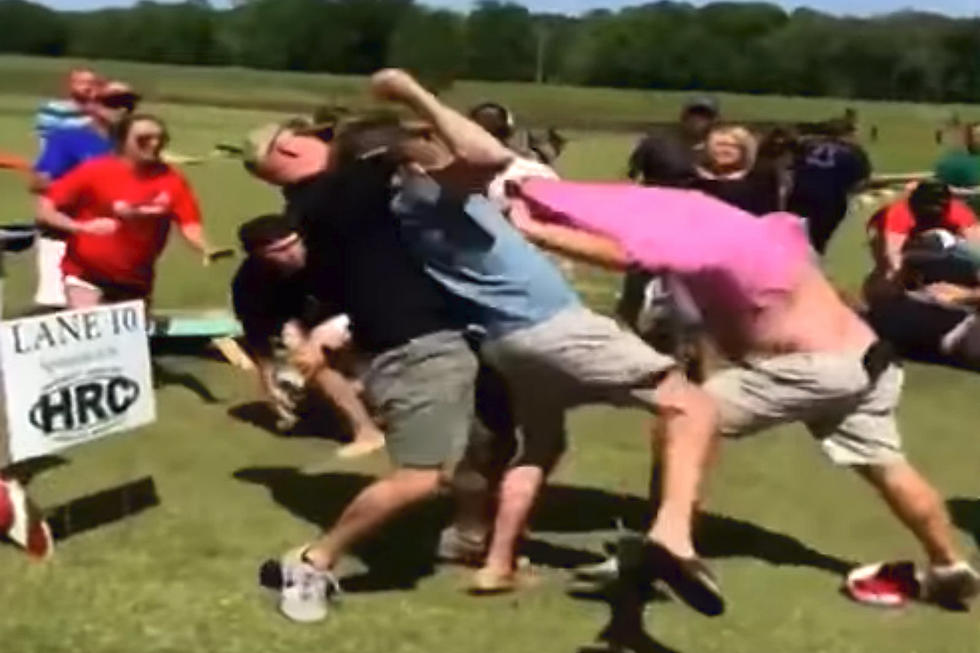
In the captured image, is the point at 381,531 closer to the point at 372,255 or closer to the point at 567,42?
the point at 372,255

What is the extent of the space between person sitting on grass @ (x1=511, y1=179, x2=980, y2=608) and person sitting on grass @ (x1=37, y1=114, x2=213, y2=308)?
405cm

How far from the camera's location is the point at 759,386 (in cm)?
732

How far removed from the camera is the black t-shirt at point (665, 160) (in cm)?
1256

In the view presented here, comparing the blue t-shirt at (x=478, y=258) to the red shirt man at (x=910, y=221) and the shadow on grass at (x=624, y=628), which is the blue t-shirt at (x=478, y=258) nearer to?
the shadow on grass at (x=624, y=628)

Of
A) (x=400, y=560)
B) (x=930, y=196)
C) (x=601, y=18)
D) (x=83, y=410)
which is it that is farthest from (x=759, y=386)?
(x=601, y=18)

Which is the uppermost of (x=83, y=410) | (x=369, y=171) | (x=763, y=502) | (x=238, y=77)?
(x=369, y=171)

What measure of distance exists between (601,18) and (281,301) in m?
67.4

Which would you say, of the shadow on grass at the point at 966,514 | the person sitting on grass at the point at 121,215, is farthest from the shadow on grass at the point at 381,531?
the shadow on grass at the point at 966,514

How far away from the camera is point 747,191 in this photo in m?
11.1

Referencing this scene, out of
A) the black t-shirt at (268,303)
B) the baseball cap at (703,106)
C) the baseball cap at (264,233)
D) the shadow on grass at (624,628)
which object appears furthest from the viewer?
the baseball cap at (703,106)

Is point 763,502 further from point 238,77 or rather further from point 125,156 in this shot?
point 238,77

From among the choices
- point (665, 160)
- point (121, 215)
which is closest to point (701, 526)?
point (121, 215)

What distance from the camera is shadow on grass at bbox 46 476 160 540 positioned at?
833cm

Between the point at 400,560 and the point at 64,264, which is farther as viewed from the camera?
the point at 64,264
